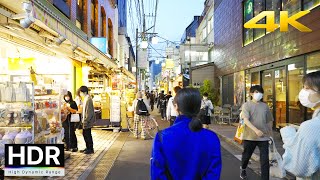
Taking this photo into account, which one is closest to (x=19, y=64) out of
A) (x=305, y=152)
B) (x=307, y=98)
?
(x=307, y=98)

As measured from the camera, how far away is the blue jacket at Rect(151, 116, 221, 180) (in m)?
2.66

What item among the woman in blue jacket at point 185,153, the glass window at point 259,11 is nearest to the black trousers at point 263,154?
the woman in blue jacket at point 185,153

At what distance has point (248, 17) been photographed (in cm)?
1783

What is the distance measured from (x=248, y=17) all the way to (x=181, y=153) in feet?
53.4

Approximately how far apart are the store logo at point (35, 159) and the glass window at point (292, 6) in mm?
10281

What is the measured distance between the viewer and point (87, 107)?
32.9 feet

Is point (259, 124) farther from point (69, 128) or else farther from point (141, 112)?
point (141, 112)

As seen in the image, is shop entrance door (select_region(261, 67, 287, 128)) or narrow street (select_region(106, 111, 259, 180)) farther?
shop entrance door (select_region(261, 67, 287, 128))

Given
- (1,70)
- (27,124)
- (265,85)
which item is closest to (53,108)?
(27,124)

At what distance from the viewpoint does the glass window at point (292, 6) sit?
12173 mm

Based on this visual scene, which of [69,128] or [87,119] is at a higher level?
[87,119]

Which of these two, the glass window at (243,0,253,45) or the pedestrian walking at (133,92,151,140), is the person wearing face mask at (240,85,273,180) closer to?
the pedestrian walking at (133,92,151,140)

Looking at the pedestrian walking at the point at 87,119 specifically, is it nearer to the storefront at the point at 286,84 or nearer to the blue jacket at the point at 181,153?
the storefront at the point at 286,84

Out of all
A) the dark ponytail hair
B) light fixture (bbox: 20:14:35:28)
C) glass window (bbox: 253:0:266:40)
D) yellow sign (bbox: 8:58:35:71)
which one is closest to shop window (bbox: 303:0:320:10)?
glass window (bbox: 253:0:266:40)
